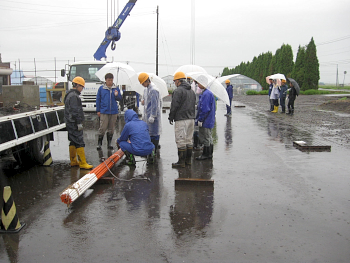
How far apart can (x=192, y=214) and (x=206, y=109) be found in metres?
3.43

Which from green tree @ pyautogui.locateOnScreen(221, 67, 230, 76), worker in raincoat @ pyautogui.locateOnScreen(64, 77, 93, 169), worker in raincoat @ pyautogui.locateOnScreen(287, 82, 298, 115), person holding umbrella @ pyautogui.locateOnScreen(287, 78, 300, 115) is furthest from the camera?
green tree @ pyautogui.locateOnScreen(221, 67, 230, 76)

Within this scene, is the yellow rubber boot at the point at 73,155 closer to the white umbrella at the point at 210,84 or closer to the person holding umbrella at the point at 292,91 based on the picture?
the white umbrella at the point at 210,84

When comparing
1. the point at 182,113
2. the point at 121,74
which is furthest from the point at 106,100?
the point at 182,113

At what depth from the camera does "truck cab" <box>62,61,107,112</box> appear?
17.1 meters

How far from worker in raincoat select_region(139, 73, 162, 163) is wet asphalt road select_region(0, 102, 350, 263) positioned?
77 cm

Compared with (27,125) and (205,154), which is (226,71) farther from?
(27,125)

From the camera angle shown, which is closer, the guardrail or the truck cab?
the guardrail

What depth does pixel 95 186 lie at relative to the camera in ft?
21.0

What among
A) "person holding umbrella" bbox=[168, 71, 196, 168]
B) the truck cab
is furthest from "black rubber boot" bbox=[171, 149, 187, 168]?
the truck cab

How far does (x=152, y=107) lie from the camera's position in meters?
7.93

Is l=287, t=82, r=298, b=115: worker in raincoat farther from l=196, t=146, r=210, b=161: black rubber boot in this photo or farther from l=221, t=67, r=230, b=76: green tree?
l=221, t=67, r=230, b=76: green tree

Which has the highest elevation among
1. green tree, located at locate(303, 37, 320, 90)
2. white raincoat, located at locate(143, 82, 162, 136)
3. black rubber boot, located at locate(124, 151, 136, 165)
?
green tree, located at locate(303, 37, 320, 90)

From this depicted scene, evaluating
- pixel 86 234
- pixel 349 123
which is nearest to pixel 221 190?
pixel 86 234

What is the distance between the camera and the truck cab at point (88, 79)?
1714cm
